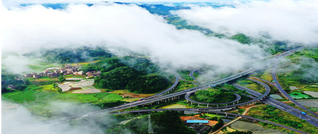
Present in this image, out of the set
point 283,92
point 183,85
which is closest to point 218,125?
point 183,85

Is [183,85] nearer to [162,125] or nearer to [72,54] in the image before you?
[162,125]

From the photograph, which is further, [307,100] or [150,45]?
[150,45]

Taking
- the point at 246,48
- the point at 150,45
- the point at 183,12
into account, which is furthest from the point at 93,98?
the point at 183,12

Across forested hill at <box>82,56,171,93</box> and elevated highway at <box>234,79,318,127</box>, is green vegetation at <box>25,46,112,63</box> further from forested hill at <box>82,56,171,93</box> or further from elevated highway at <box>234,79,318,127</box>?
elevated highway at <box>234,79,318,127</box>

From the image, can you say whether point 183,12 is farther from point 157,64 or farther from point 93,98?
point 93,98

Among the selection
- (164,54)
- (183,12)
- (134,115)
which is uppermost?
(183,12)

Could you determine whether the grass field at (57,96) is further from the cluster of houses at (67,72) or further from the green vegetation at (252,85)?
the green vegetation at (252,85)

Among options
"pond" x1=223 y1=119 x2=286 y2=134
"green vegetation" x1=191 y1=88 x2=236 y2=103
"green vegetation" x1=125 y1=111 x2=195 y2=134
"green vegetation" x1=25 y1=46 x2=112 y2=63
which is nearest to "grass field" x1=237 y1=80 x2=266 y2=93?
"green vegetation" x1=191 y1=88 x2=236 y2=103
